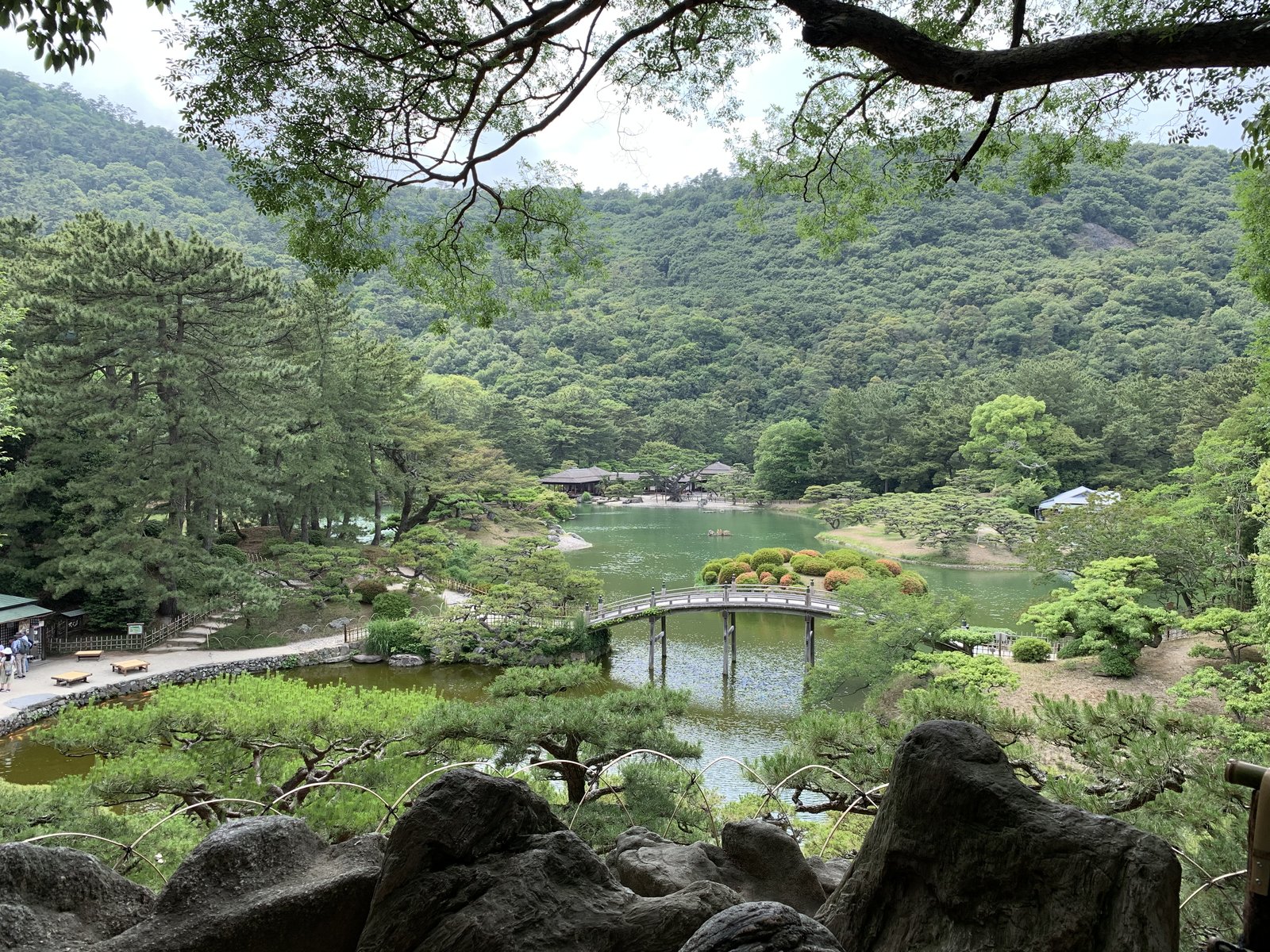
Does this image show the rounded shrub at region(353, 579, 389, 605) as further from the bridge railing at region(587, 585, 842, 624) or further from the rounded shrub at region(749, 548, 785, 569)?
the rounded shrub at region(749, 548, 785, 569)

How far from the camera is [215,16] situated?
131 inches

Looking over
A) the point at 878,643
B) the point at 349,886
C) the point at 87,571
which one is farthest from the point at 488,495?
the point at 349,886

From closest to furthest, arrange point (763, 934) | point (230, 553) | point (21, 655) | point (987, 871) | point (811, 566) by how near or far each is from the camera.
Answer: point (763, 934) < point (987, 871) < point (21, 655) < point (230, 553) < point (811, 566)

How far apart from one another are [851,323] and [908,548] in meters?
34.8

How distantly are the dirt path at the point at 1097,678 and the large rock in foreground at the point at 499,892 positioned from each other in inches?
385

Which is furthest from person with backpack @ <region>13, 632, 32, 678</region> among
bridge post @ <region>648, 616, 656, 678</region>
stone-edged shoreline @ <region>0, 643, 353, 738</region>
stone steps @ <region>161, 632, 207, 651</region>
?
bridge post @ <region>648, 616, 656, 678</region>

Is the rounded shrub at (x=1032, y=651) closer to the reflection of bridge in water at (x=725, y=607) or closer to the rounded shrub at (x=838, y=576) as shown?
the reflection of bridge in water at (x=725, y=607)

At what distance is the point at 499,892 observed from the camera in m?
2.06

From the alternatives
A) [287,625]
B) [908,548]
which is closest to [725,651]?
[287,625]

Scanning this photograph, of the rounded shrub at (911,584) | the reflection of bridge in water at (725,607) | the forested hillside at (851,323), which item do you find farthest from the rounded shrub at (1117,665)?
the forested hillside at (851,323)

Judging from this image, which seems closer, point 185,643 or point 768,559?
point 185,643

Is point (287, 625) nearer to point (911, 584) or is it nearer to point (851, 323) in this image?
point (911, 584)

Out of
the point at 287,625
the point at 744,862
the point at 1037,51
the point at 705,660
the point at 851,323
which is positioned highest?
the point at 851,323

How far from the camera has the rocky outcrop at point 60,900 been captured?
1946 mm
